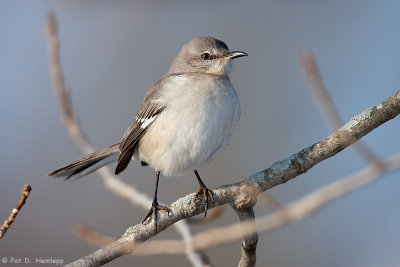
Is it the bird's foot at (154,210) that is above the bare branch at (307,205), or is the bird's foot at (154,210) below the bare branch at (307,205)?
below

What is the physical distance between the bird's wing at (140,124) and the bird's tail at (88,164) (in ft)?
1.00

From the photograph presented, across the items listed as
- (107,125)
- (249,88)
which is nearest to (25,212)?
(107,125)

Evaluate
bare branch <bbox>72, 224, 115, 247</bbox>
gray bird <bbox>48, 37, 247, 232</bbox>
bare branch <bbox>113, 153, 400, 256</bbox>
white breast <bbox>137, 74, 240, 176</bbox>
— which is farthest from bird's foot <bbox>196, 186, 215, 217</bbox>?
bare branch <bbox>113, 153, 400, 256</bbox>

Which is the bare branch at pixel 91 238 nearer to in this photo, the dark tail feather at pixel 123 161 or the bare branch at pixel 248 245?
the bare branch at pixel 248 245

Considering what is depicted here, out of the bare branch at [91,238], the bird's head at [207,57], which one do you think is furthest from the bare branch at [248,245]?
A: the bird's head at [207,57]

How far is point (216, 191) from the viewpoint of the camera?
11.2 ft

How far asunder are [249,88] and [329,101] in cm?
590

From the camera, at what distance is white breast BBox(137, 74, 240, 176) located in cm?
407

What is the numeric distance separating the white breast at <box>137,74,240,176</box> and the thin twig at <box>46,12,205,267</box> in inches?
17.5

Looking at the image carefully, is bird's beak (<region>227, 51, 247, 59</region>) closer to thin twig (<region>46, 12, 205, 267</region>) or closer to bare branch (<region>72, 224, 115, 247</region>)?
thin twig (<region>46, 12, 205, 267</region>)

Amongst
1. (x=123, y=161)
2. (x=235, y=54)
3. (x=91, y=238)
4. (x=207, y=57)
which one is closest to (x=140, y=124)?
(x=123, y=161)

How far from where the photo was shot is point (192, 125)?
4051 millimetres

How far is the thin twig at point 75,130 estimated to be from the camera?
364 centimetres

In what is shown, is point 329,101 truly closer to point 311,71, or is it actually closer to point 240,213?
point 311,71
